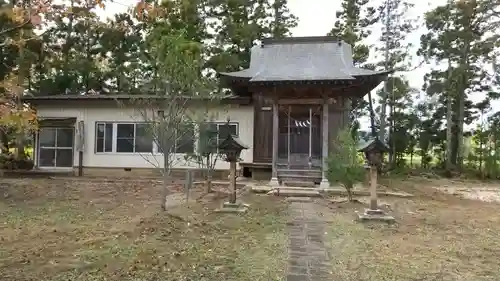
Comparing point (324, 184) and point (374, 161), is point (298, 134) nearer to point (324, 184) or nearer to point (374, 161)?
point (324, 184)

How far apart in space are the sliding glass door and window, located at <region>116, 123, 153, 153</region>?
203 cm

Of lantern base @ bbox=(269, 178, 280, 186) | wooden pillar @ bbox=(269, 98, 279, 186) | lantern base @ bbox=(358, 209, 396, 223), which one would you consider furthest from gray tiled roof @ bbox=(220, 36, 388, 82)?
lantern base @ bbox=(358, 209, 396, 223)

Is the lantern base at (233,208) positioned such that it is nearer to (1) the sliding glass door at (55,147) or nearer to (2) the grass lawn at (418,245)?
(2) the grass lawn at (418,245)

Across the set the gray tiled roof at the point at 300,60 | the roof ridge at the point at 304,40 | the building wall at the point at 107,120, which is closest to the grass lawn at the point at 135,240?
the gray tiled roof at the point at 300,60

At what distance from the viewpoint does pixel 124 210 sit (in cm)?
794

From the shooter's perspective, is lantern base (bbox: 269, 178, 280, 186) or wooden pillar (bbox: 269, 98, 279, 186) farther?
wooden pillar (bbox: 269, 98, 279, 186)

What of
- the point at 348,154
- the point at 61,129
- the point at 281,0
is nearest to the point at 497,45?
the point at 281,0

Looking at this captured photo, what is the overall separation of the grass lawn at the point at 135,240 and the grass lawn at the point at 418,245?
924 mm

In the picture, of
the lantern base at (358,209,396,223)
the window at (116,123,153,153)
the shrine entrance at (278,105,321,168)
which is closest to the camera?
the lantern base at (358,209,396,223)

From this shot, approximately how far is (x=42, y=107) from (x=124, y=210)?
996 centimetres

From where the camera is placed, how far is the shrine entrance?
1352 centimetres

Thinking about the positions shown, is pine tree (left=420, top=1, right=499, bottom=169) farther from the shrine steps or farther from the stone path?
the stone path

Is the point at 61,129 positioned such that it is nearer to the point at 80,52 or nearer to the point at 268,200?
the point at 80,52

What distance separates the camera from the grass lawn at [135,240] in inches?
166
